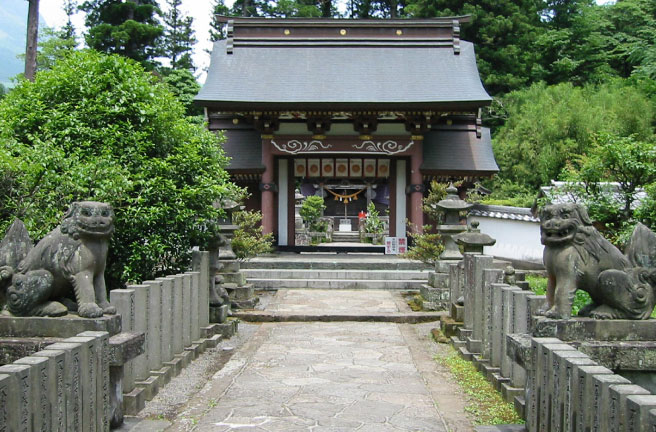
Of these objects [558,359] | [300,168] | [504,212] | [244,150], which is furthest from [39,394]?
[300,168]

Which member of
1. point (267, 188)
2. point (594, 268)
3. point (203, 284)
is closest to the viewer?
point (594, 268)

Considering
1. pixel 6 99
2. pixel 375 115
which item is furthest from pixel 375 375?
pixel 375 115

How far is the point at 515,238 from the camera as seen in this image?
16688mm

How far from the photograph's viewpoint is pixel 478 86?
58.7ft

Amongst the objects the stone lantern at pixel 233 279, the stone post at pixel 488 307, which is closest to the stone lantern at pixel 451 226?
the stone lantern at pixel 233 279

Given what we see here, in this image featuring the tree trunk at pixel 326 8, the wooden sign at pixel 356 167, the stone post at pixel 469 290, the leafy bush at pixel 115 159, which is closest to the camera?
the leafy bush at pixel 115 159

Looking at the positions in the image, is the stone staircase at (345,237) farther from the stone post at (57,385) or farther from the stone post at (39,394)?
the stone post at (39,394)

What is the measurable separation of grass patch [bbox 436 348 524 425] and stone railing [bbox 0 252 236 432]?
3.00m

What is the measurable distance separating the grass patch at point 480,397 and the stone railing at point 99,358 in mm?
3005

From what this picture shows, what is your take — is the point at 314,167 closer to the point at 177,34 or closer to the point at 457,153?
the point at 457,153

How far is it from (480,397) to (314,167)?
548 inches

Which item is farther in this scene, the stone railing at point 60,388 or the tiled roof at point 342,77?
the tiled roof at point 342,77

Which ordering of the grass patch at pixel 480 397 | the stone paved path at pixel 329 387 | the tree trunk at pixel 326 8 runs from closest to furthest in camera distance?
the stone paved path at pixel 329 387 → the grass patch at pixel 480 397 → the tree trunk at pixel 326 8

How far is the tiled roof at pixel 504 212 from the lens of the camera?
634 inches
